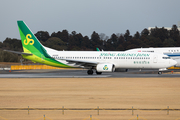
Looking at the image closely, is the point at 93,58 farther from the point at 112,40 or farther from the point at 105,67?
the point at 112,40

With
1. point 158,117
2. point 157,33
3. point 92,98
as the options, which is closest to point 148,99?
point 92,98

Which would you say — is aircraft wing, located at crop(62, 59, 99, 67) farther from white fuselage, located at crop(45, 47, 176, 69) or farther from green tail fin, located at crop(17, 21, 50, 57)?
green tail fin, located at crop(17, 21, 50, 57)

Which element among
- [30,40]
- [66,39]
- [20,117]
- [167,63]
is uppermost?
[66,39]

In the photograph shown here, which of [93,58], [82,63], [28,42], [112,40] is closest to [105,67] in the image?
[93,58]

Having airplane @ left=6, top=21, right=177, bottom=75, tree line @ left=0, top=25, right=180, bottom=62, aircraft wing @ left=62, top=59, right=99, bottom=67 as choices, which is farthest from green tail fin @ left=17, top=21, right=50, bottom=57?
tree line @ left=0, top=25, right=180, bottom=62

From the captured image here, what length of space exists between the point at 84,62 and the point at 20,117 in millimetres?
26850

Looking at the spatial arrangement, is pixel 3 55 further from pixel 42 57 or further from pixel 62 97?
pixel 62 97

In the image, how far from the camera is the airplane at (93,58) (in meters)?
39.7

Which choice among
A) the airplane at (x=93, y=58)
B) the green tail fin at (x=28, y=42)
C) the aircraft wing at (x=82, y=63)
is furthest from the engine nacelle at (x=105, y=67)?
the green tail fin at (x=28, y=42)

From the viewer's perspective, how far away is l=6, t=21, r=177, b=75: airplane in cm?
3966

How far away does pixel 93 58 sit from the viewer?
134ft

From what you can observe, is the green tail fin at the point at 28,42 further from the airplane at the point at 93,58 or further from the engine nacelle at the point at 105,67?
the engine nacelle at the point at 105,67

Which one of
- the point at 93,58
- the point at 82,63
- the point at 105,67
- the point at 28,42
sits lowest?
the point at 105,67

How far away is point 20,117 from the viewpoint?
40.1 feet
